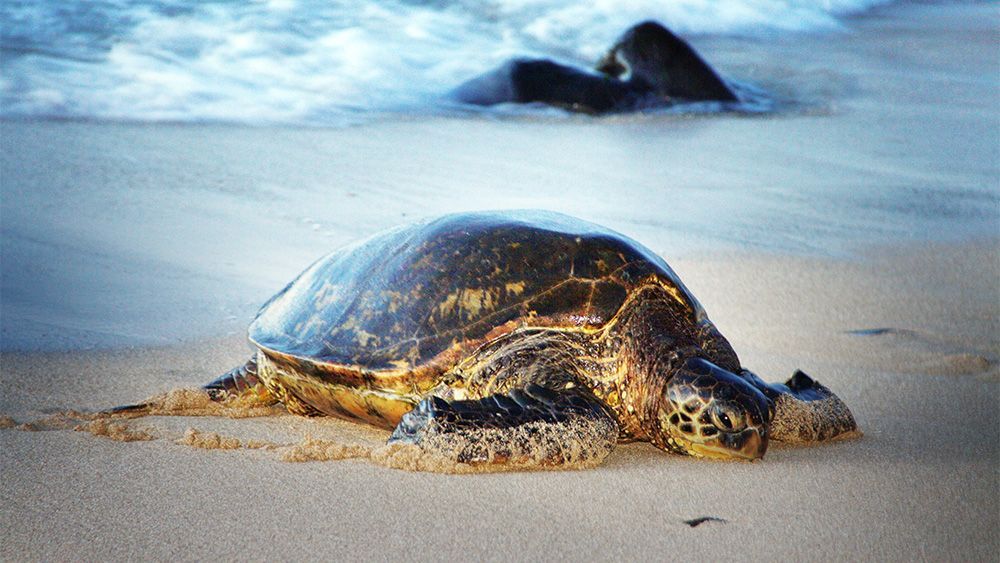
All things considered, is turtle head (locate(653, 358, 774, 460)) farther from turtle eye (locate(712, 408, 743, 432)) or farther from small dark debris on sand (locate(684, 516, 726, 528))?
small dark debris on sand (locate(684, 516, 726, 528))

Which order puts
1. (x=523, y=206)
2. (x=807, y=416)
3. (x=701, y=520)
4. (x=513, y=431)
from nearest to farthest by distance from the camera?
(x=701, y=520) → (x=513, y=431) → (x=807, y=416) → (x=523, y=206)

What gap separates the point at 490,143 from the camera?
22.9 feet

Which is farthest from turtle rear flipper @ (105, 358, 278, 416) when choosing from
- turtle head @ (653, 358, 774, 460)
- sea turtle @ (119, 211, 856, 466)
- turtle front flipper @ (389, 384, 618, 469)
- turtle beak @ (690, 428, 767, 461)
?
turtle beak @ (690, 428, 767, 461)

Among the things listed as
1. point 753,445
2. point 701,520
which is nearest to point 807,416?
point 753,445

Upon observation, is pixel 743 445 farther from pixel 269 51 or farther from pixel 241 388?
pixel 269 51

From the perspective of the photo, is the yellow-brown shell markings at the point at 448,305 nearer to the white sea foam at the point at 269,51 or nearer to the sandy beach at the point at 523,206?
the sandy beach at the point at 523,206

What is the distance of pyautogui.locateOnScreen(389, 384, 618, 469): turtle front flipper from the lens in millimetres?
A: 2520

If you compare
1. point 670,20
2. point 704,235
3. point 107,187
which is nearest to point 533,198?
point 704,235

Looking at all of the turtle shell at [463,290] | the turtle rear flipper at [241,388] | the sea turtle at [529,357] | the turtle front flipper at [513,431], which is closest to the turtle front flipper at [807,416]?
the sea turtle at [529,357]

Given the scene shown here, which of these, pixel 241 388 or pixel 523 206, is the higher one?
pixel 523 206

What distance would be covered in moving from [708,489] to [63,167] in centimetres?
455

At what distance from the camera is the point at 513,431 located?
8.34ft

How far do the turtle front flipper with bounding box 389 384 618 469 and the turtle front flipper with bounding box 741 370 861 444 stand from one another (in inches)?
22.1

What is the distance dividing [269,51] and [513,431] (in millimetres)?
7762
